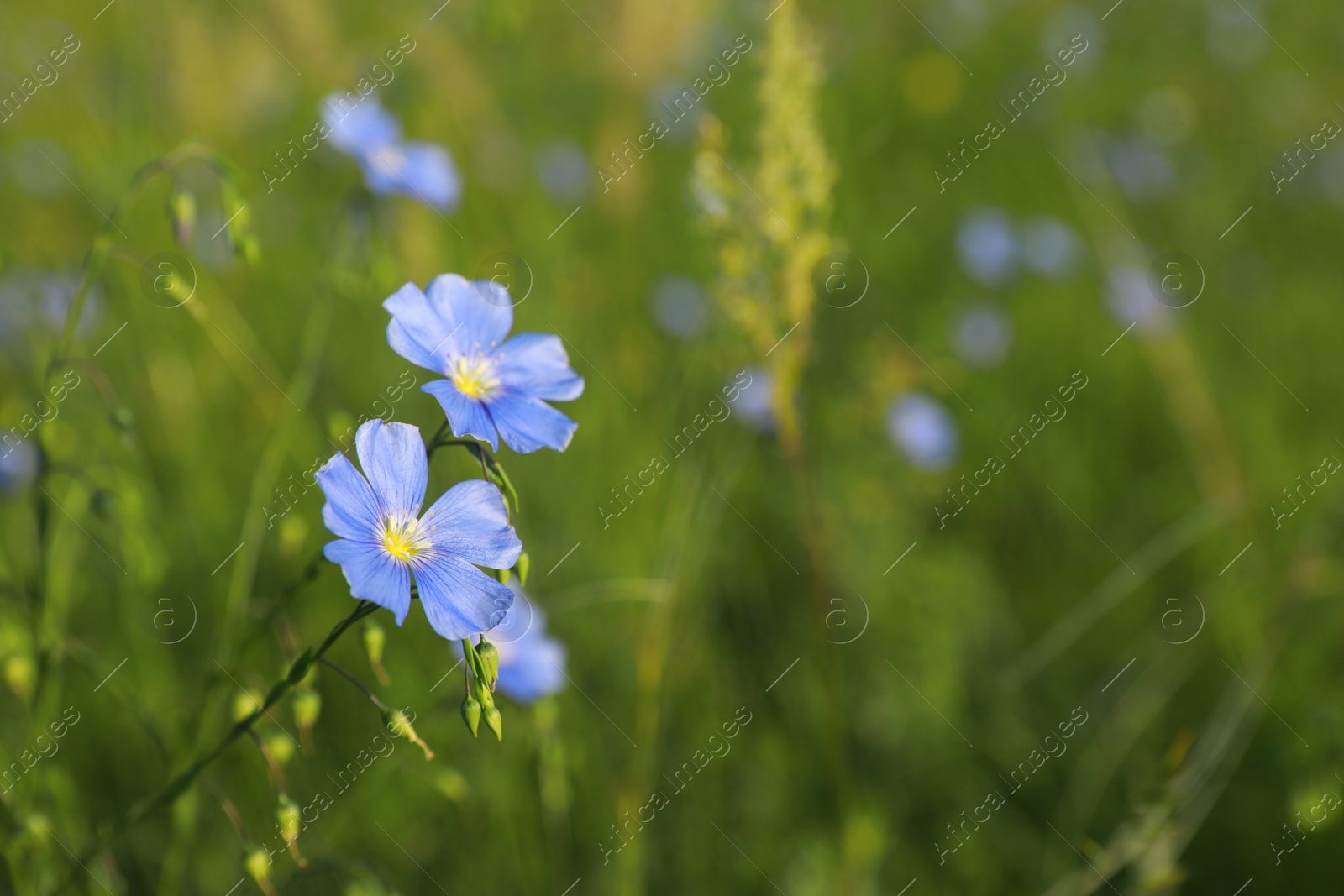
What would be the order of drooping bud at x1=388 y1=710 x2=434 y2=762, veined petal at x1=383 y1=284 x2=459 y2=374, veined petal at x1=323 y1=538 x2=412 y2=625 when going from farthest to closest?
veined petal at x1=383 y1=284 x2=459 y2=374 < drooping bud at x1=388 y1=710 x2=434 y2=762 < veined petal at x1=323 y1=538 x2=412 y2=625

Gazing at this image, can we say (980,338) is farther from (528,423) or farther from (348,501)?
(348,501)

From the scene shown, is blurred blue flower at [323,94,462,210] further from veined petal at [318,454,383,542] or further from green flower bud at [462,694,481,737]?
green flower bud at [462,694,481,737]

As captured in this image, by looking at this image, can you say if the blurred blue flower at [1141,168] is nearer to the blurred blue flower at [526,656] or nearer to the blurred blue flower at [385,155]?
the blurred blue flower at [385,155]

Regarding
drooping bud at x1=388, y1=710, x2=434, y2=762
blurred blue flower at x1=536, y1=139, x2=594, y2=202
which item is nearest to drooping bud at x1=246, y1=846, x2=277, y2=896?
drooping bud at x1=388, y1=710, x2=434, y2=762

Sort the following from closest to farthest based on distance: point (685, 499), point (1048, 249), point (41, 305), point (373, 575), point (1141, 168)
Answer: point (373, 575), point (685, 499), point (41, 305), point (1048, 249), point (1141, 168)

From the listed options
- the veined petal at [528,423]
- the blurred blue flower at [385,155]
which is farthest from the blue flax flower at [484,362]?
the blurred blue flower at [385,155]

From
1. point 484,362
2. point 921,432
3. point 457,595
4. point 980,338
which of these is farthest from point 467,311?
point 980,338

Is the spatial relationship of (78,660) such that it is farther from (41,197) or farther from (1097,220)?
(1097,220)
